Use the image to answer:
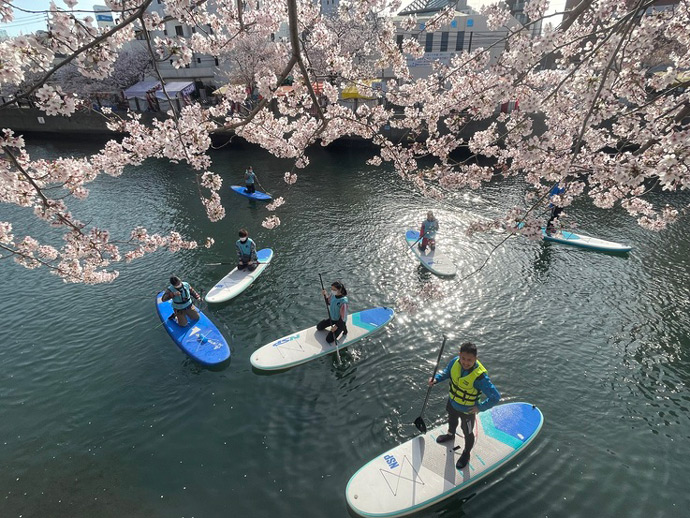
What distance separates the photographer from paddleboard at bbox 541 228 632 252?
49.8 ft

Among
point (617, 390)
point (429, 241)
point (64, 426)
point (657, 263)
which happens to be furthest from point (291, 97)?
point (657, 263)

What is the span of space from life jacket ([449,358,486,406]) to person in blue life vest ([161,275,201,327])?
833 centimetres

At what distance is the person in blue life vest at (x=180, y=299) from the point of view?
423 inches

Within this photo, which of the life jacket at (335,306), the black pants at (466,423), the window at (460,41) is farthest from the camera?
the window at (460,41)

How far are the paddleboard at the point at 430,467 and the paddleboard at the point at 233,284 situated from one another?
7.87m

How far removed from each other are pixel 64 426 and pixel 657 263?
21308 mm

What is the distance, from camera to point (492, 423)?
790 centimetres

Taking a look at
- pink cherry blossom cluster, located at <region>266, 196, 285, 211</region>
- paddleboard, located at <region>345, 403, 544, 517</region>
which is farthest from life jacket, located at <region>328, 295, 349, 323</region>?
pink cherry blossom cluster, located at <region>266, 196, 285, 211</region>

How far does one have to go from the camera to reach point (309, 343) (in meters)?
10.4

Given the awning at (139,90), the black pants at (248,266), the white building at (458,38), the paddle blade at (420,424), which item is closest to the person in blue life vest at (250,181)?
the black pants at (248,266)

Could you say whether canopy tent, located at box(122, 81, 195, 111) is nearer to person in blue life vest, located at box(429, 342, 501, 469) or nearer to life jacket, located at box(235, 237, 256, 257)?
life jacket, located at box(235, 237, 256, 257)

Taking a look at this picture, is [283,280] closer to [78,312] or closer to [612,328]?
[78,312]

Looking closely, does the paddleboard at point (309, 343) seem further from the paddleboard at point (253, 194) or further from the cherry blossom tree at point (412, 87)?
the paddleboard at point (253, 194)

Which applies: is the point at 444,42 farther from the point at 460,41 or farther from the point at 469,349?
the point at 469,349
